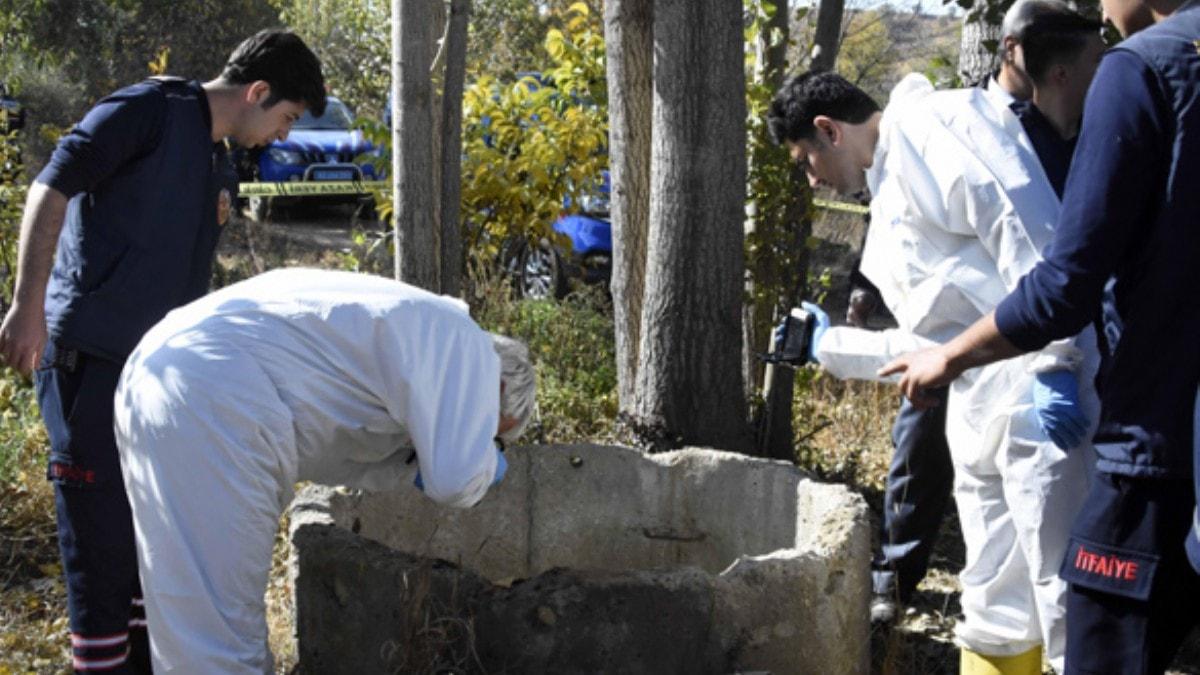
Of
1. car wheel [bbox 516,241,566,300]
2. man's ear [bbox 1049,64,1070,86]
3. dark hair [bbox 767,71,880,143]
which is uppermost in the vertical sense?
man's ear [bbox 1049,64,1070,86]

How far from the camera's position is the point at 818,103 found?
4.11m

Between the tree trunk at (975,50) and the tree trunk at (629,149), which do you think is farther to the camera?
the tree trunk at (975,50)

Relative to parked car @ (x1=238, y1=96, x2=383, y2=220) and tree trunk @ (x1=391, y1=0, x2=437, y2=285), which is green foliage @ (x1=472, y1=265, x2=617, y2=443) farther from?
parked car @ (x1=238, y1=96, x2=383, y2=220)

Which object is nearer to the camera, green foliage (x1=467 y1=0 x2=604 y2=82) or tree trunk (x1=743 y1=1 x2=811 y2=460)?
tree trunk (x1=743 y1=1 x2=811 y2=460)

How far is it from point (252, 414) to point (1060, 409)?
1865 mm

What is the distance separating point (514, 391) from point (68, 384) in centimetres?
134

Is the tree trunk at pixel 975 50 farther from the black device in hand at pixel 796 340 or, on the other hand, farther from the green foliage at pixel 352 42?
the green foliage at pixel 352 42

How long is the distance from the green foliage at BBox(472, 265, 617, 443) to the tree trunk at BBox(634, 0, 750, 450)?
101cm

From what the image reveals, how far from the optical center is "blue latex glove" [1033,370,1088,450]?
3.49m

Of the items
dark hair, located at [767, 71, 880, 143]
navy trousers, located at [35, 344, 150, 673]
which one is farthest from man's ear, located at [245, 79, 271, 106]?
dark hair, located at [767, 71, 880, 143]

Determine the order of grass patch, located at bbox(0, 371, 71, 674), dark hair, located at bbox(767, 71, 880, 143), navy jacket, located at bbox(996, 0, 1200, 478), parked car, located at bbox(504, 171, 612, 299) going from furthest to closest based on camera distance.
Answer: parked car, located at bbox(504, 171, 612, 299) → grass patch, located at bbox(0, 371, 71, 674) → dark hair, located at bbox(767, 71, 880, 143) → navy jacket, located at bbox(996, 0, 1200, 478)

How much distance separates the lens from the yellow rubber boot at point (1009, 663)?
3.77 metres

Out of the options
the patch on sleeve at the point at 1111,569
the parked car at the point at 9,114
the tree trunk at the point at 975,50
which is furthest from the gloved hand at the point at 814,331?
the parked car at the point at 9,114

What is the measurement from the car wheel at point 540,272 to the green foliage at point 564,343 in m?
1.48
